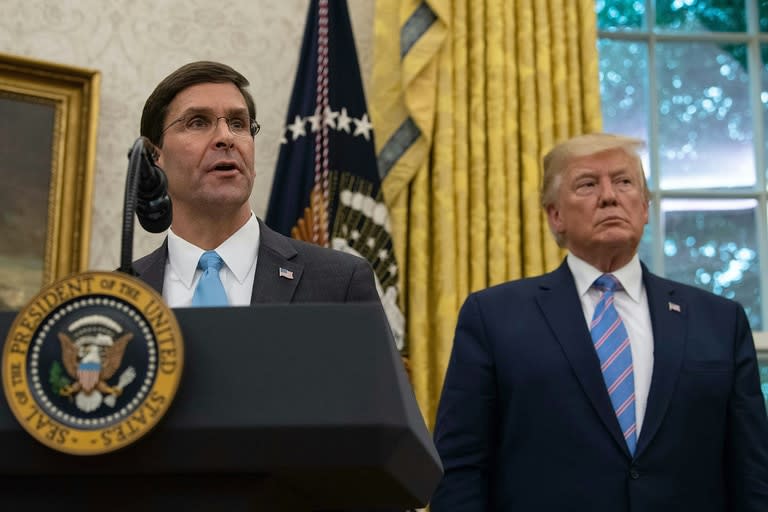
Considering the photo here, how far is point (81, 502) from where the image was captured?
96cm

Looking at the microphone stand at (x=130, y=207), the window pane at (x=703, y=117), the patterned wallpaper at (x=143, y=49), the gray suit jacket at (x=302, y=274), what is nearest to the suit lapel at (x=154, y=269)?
the gray suit jacket at (x=302, y=274)

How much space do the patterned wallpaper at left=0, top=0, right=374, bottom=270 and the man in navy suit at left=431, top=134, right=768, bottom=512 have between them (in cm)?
158

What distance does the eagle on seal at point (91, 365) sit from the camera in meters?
0.91

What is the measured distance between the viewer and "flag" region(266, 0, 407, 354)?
3.96m

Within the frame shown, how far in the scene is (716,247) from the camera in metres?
5.07

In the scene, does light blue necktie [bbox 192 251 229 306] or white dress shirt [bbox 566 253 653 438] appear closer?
light blue necktie [bbox 192 251 229 306]

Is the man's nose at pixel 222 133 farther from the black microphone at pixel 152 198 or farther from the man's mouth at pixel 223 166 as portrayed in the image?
the black microphone at pixel 152 198

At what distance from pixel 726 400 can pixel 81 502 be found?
2.23 m

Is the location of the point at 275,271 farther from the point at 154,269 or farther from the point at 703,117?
the point at 703,117

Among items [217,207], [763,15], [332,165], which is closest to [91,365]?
[217,207]

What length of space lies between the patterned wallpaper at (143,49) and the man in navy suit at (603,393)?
1.58 meters

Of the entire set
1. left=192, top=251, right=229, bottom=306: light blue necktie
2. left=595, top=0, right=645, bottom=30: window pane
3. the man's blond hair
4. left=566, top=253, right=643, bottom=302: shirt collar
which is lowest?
left=192, top=251, right=229, bottom=306: light blue necktie

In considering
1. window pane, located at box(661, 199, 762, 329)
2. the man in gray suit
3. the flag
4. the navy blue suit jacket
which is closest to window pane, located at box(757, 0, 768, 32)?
window pane, located at box(661, 199, 762, 329)

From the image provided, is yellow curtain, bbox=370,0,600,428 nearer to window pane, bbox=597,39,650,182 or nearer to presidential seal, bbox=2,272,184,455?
window pane, bbox=597,39,650,182
